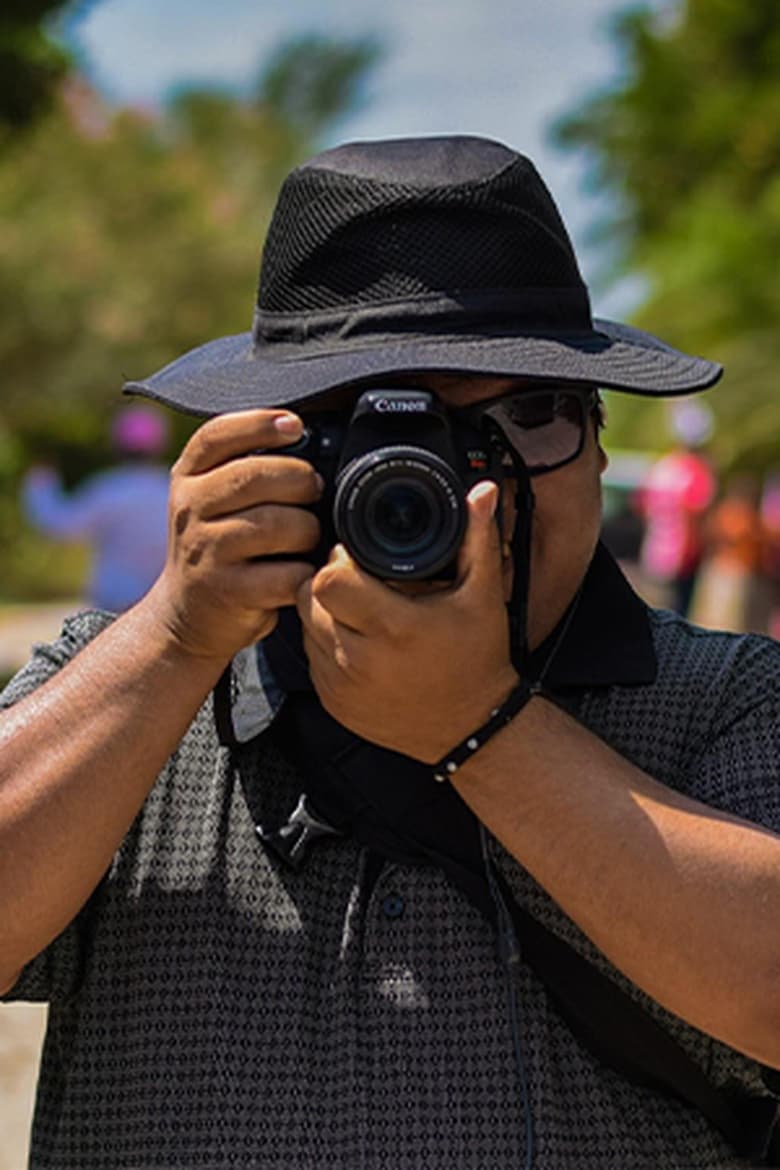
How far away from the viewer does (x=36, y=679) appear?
6.29ft

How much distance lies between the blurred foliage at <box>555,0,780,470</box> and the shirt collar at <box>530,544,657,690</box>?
1751cm

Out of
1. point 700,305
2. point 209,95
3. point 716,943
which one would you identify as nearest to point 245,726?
point 716,943

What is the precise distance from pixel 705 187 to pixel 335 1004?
88.7 feet

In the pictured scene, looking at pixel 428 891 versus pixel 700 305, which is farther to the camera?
pixel 700 305

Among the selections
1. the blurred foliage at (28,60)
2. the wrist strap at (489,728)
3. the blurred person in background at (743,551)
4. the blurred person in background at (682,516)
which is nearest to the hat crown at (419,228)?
the wrist strap at (489,728)

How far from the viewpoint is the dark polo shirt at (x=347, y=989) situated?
1.71m

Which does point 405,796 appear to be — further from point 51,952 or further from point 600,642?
point 51,952

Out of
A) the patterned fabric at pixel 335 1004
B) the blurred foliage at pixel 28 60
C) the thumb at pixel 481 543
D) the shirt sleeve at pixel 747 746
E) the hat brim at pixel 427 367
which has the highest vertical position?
the blurred foliage at pixel 28 60

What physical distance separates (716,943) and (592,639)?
40 cm

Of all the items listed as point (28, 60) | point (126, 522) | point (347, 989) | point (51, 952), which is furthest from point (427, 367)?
point (28, 60)

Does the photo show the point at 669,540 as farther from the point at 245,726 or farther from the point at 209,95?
the point at 209,95

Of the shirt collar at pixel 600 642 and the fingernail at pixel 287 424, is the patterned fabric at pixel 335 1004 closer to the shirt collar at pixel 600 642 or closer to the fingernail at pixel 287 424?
the shirt collar at pixel 600 642

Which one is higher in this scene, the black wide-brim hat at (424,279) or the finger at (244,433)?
the black wide-brim hat at (424,279)

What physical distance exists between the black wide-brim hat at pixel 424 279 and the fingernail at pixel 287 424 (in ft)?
0.18
